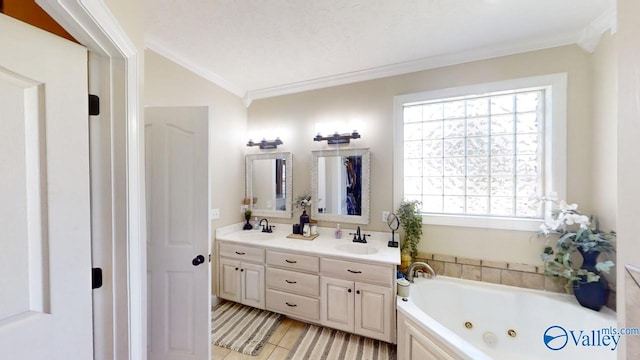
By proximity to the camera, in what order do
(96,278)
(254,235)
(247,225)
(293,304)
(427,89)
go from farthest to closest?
(247,225) → (254,235) → (427,89) → (293,304) → (96,278)

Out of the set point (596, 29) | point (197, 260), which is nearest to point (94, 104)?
point (197, 260)

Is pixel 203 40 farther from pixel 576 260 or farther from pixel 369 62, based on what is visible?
pixel 576 260

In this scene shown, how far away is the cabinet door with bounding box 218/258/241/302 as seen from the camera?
2357mm

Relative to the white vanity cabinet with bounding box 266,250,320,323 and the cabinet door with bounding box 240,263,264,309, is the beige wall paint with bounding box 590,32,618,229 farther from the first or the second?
the cabinet door with bounding box 240,263,264,309

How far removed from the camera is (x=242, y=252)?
7.66 feet

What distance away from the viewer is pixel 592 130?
1704 millimetres

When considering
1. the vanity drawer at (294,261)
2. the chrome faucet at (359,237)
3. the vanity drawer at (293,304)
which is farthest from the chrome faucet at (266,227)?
the chrome faucet at (359,237)

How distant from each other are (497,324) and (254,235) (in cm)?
257

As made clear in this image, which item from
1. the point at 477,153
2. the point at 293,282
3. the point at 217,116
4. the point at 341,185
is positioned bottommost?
the point at 293,282

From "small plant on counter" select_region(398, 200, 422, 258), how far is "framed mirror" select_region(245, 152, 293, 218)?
141cm

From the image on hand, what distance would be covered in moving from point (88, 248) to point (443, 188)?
265 cm

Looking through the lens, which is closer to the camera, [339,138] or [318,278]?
[318,278]

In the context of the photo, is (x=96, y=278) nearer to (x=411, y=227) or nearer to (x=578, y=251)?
(x=411, y=227)

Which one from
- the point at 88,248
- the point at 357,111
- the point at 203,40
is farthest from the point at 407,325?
the point at 203,40
